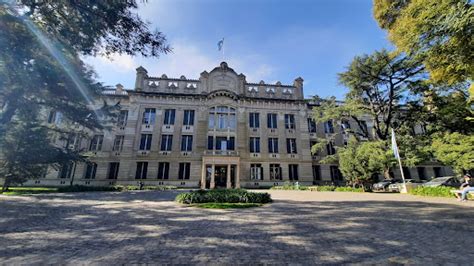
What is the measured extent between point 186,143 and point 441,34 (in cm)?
2528

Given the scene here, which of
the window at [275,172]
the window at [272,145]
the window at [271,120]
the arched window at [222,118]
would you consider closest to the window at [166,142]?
the arched window at [222,118]

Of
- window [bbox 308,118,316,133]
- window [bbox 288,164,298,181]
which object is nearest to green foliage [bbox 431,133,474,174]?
window [bbox 308,118,316,133]

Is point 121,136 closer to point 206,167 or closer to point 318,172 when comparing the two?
point 206,167

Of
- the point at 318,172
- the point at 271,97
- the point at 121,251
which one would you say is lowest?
the point at 121,251

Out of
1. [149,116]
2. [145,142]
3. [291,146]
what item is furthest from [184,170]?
[291,146]

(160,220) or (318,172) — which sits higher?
(318,172)

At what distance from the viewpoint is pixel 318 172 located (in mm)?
29547

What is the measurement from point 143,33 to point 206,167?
Result: 66.1 feet

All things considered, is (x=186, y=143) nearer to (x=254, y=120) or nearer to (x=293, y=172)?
(x=254, y=120)

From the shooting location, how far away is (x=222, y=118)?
1146 inches

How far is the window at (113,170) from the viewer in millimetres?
26322

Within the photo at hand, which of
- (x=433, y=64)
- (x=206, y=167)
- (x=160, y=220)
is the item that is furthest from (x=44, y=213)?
(x=206, y=167)

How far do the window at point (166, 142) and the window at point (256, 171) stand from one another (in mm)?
11192

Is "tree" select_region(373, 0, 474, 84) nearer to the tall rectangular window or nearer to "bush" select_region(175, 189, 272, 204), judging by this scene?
"bush" select_region(175, 189, 272, 204)
